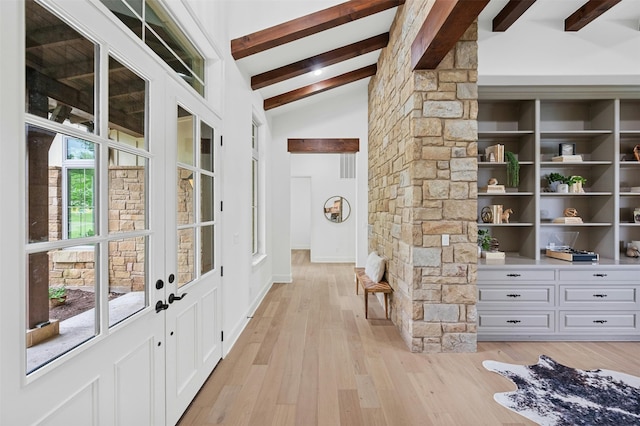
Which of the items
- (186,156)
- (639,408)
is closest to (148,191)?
(186,156)

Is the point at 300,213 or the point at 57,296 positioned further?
the point at 300,213

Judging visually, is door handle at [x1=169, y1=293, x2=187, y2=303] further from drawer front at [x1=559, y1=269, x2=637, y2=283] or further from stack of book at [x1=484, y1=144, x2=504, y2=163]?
drawer front at [x1=559, y1=269, x2=637, y2=283]

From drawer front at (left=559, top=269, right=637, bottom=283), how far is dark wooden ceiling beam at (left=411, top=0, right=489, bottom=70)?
2.45m

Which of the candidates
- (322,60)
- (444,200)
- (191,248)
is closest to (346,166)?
(322,60)

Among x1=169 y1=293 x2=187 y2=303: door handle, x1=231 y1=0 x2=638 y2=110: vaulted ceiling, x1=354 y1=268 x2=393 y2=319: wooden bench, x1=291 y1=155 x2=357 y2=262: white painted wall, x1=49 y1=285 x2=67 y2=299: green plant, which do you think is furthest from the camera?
x1=291 y1=155 x2=357 y2=262: white painted wall

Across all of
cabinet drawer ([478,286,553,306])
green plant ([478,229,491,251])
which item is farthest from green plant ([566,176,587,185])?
cabinet drawer ([478,286,553,306])

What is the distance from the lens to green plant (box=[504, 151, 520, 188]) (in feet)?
10.9

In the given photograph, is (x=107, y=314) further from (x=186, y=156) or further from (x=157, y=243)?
(x=186, y=156)

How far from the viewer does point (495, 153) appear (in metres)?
3.41

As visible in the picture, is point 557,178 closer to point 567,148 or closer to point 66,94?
Answer: point 567,148

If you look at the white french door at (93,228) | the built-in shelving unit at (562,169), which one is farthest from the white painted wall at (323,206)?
the white french door at (93,228)

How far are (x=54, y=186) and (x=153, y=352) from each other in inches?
41.1

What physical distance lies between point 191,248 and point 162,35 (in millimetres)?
1458

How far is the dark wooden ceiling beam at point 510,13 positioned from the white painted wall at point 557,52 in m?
0.09
